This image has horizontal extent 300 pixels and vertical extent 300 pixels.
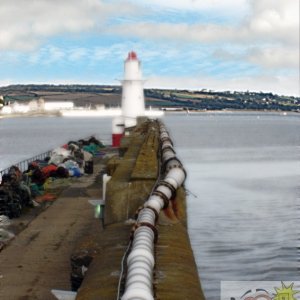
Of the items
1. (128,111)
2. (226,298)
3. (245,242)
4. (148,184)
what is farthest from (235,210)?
(128,111)

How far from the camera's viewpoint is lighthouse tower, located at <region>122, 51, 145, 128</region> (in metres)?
44.8

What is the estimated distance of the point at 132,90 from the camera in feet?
147

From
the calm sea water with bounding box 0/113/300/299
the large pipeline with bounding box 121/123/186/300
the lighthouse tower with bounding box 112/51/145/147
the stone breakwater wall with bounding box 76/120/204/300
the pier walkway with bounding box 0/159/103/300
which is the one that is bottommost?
the calm sea water with bounding box 0/113/300/299

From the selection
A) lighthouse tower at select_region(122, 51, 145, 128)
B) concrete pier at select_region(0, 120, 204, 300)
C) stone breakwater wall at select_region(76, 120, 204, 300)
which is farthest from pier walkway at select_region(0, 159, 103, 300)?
lighthouse tower at select_region(122, 51, 145, 128)

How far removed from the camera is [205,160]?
63.6 m

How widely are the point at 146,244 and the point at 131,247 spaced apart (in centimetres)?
53

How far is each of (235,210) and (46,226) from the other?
13579 millimetres

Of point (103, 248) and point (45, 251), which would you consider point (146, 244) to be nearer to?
point (103, 248)

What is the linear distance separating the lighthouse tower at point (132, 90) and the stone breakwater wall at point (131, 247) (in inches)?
1226

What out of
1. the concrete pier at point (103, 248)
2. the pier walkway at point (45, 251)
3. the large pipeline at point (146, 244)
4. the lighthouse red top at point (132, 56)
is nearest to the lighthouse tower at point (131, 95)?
the lighthouse red top at point (132, 56)

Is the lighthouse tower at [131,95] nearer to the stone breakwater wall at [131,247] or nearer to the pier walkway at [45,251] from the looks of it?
the pier walkway at [45,251]

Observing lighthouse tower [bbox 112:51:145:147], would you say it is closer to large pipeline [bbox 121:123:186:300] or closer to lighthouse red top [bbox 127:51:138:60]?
lighthouse red top [bbox 127:51:138:60]

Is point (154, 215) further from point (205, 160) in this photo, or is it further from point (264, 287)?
point (205, 160)

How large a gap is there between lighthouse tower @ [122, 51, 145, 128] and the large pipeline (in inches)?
1281
